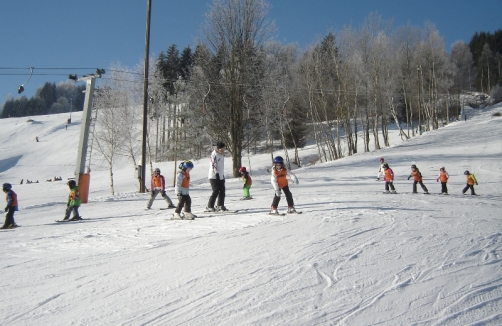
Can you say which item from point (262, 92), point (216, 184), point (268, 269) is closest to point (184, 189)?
point (216, 184)

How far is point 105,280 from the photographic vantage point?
16.6 ft

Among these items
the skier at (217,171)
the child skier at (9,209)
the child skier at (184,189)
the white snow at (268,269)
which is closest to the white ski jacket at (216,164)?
the skier at (217,171)

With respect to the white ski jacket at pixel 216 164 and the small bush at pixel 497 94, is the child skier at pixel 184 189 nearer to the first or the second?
the white ski jacket at pixel 216 164

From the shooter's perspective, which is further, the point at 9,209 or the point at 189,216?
the point at 9,209

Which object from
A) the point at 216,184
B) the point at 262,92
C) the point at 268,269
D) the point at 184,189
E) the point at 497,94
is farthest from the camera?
the point at 497,94

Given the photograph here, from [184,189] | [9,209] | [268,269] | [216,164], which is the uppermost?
[216,164]

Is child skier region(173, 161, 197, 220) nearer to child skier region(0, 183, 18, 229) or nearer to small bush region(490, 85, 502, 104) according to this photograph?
child skier region(0, 183, 18, 229)

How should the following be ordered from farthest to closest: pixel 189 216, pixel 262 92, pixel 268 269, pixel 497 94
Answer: pixel 497 94 < pixel 262 92 < pixel 189 216 < pixel 268 269

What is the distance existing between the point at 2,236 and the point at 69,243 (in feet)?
10.0

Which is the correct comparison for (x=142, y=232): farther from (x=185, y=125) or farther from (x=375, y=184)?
(x=185, y=125)

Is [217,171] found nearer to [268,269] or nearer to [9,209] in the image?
[268,269]

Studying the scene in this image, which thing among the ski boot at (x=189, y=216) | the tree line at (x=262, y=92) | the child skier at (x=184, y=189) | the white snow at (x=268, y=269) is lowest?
the white snow at (x=268, y=269)

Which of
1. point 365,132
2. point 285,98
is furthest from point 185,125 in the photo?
point 365,132

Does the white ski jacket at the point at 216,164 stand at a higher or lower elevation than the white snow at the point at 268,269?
higher
